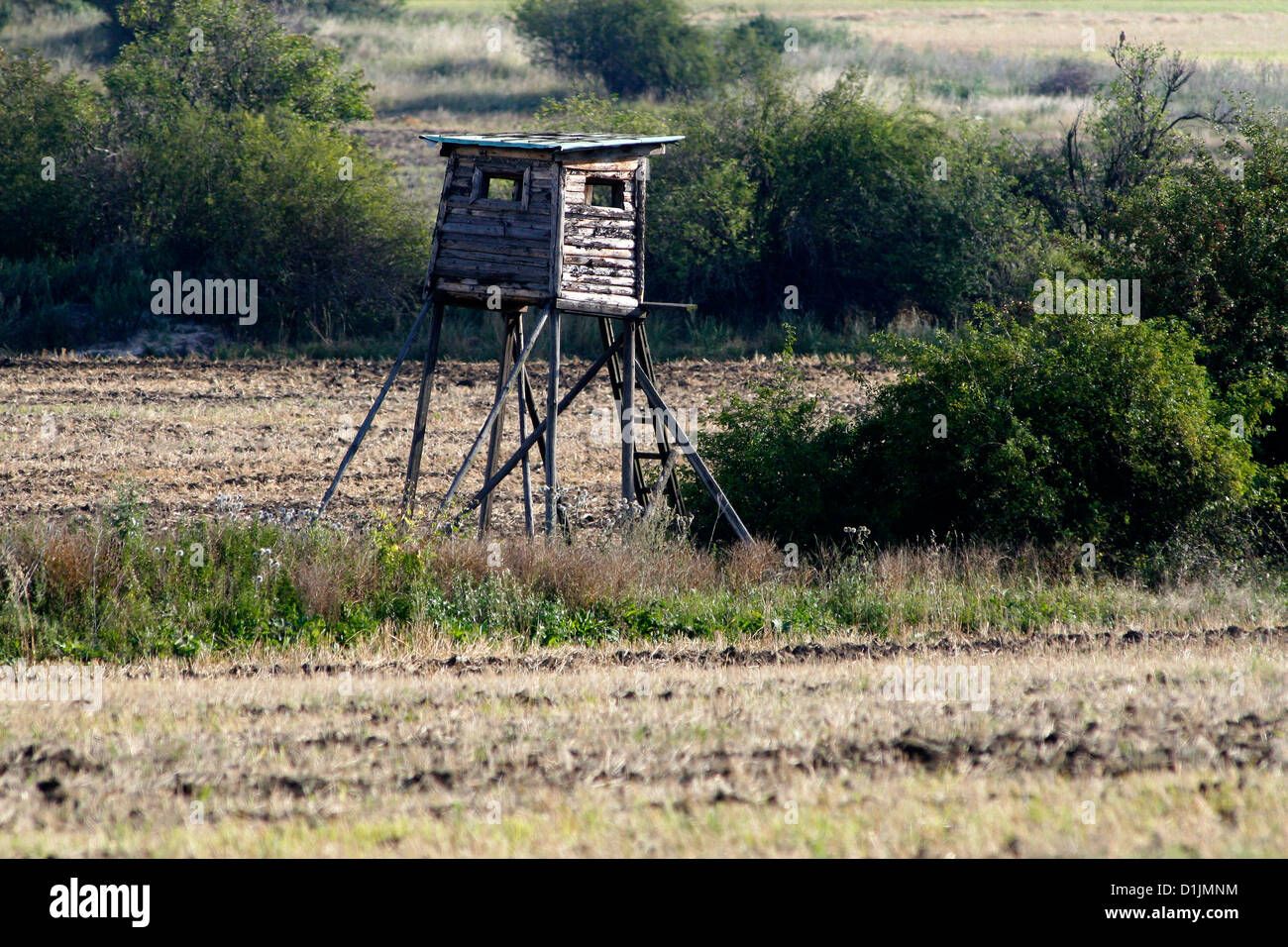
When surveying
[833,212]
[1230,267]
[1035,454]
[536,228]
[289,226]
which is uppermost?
[536,228]

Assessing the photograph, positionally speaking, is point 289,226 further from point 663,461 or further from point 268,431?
point 663,461

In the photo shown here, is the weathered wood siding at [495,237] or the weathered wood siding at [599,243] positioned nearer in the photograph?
the weathered wood siding at [495,237]

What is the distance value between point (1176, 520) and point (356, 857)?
10.8 meters

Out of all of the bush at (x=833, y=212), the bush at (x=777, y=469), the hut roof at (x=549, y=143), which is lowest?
the bush at (x=777, y=469)

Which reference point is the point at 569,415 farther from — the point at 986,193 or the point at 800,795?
the point at 800,795

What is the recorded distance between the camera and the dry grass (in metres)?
6.49

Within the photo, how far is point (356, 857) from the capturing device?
20.5ft

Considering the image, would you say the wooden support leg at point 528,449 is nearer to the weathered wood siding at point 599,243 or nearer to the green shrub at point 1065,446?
the weathered wood siding at point 599,243

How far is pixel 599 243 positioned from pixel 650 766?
7687 mm

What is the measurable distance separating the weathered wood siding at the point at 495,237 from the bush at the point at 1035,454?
3324 millimetres

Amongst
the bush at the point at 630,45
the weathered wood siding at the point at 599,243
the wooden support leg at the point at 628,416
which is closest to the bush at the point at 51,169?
the weathered wood siding at the point at 599,243

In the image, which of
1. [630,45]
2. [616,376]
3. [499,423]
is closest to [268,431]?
[499,423]

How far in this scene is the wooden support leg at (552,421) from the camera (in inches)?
541

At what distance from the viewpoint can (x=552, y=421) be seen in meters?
14.1
